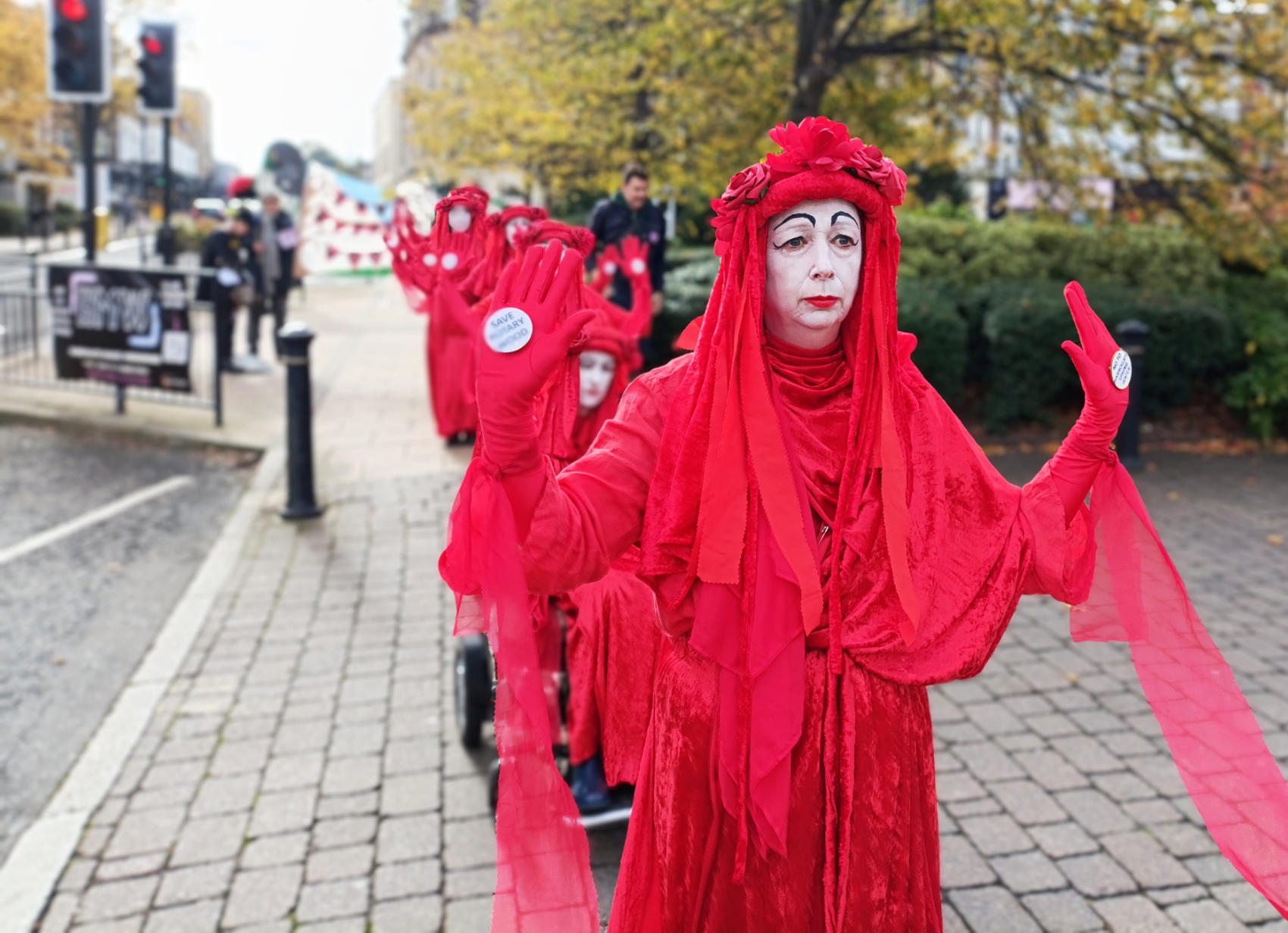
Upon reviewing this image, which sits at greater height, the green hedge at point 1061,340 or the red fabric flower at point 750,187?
the red fabric flower at point 750,187

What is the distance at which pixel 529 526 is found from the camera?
5.67 feet

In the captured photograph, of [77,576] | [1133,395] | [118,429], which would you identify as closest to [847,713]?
[77,576]

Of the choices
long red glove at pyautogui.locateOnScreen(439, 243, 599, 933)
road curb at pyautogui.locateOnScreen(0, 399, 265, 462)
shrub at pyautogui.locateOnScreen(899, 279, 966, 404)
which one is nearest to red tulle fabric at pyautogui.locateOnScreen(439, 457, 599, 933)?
long red glove at pyautogui.locateOnScreen(439, 243, 599, 933)

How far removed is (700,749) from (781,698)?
201mm

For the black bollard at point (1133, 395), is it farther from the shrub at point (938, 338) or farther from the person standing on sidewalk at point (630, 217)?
the person standing on sidewalk at point (630, 217)

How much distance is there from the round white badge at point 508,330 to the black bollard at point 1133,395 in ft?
25.2

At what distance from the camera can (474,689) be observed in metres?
3.86

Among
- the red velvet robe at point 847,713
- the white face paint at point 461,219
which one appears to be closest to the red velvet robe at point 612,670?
the red velvet robe at point 847,713

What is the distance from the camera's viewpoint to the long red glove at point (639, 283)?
436 cm

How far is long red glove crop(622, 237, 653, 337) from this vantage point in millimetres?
4355

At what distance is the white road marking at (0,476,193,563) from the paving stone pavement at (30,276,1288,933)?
1395mm

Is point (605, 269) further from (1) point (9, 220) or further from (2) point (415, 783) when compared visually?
(1) point (9, 220)

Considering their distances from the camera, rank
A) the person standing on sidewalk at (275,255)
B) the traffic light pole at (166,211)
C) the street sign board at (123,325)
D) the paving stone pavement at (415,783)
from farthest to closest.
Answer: the traffic light pole at (166,211), the person standing on sidewalk at (275,255), the street sign board at (123,325), the paving stone pavement at (415,783)

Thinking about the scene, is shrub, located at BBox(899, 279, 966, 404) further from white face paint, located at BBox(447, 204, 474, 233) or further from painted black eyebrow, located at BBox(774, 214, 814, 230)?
painted black eyebrow, located at BBox(774, 214, 814, 230)
